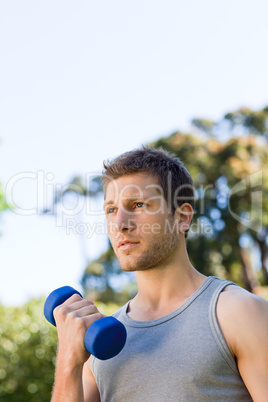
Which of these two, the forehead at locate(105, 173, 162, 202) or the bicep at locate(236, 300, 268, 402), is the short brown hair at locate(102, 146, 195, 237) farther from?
the bicep at locate(236, 300, 268, 402)

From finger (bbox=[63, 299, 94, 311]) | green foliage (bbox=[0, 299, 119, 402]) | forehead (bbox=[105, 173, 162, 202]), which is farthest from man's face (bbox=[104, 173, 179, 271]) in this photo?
green foliage (bbox=[0, 299, 119, 402])

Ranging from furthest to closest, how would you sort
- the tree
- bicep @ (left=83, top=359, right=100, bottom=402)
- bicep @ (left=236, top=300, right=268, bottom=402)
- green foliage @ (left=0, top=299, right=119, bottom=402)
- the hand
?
the tree, green foliage @ (left=0, top=299, right=119, bottom=402), bicep @ (left=83, top=359, right=100, bottom=402), the hand, bicep @ (left=236, top=300, right=268, bottom=402)

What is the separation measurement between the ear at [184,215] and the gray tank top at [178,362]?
1.00 feet

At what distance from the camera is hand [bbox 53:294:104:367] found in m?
1.76

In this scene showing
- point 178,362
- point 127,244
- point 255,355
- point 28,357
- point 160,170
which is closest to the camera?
point 255,355

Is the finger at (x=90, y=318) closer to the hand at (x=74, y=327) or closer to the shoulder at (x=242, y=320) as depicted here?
the hand at (x=74, y=327)

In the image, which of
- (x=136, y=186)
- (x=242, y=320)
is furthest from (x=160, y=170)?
(x=242, y=320)

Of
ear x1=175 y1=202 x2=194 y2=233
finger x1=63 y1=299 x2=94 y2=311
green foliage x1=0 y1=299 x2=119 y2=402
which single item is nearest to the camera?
finger x1=63 y1=299 x2=94 y2=311

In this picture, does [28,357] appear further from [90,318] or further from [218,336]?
[218,336]

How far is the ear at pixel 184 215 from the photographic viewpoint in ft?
7.01

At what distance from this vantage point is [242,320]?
164 centimetres

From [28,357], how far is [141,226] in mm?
5867

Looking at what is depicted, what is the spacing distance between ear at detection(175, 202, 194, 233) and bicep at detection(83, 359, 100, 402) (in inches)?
30.6

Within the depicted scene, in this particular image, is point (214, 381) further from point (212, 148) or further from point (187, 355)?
point (212, 148)
